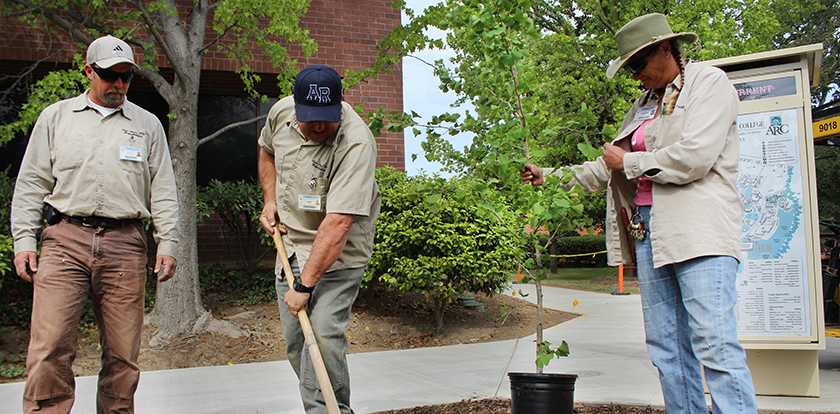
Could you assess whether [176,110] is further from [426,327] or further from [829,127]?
[829,127]

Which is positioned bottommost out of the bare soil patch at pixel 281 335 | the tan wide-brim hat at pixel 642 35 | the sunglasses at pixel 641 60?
the bare soil patch at pixel 281 335

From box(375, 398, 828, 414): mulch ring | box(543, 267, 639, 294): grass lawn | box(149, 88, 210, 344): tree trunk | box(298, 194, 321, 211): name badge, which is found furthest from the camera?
box(543, 267, 639, 294): grass lawn

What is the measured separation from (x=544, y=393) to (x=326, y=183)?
1579mm

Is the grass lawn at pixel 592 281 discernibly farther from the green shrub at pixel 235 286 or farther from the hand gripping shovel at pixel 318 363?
the hand gripping shovel at pixel 318 363

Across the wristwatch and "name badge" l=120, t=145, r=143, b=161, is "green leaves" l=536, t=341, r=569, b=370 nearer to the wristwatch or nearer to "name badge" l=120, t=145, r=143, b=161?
the wristwatch

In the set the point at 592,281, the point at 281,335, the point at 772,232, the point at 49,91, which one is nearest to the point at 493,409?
the point at 772,232

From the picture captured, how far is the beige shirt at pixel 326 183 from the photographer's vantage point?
369cm

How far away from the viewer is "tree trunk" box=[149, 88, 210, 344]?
26.5ft

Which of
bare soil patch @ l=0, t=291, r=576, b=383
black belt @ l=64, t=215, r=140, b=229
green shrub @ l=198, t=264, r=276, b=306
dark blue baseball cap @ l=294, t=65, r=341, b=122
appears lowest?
bare soil patch @ l=0, t=291, r=576, b=383

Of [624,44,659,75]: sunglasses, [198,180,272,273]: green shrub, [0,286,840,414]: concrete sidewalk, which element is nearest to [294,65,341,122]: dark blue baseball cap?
[624,44,659,75]: sunglasses

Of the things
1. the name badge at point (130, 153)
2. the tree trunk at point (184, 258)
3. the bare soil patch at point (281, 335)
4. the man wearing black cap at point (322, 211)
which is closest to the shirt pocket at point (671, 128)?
the man wearing black cap at point (322, 211)

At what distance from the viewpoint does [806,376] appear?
219 inches

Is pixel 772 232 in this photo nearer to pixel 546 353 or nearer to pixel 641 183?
pixel 546 353

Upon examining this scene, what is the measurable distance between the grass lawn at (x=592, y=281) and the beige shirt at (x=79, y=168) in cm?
1465
